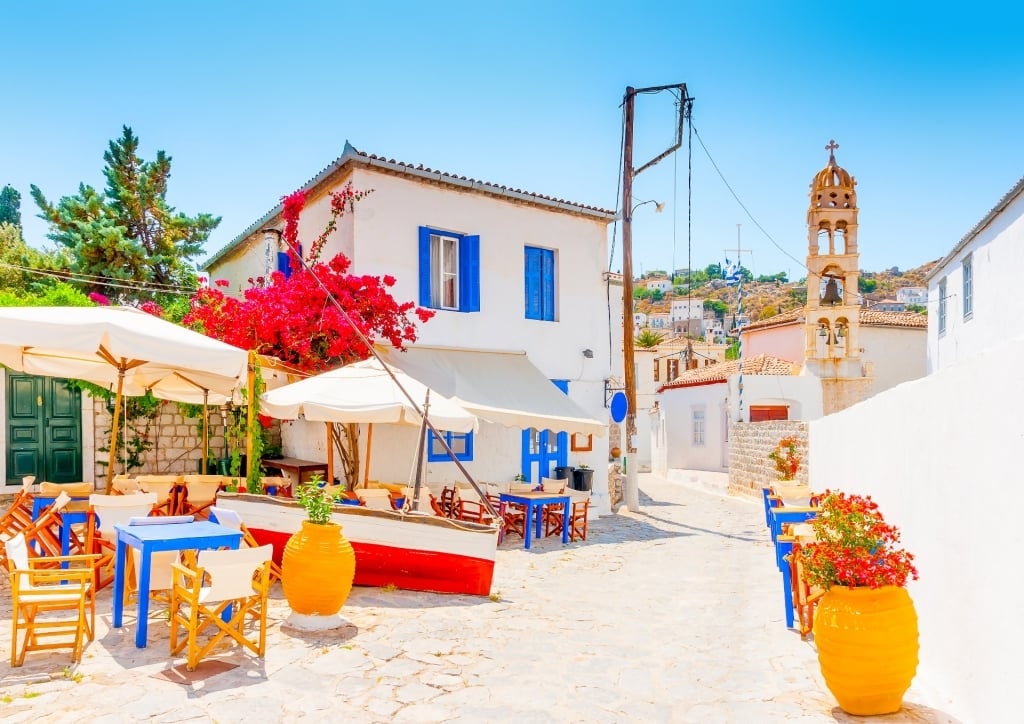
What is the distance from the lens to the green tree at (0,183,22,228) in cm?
6344

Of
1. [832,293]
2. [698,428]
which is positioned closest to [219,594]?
[832,293]

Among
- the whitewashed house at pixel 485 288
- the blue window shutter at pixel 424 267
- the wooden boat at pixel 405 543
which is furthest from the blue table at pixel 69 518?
the blue window shutter at pixel 424 267

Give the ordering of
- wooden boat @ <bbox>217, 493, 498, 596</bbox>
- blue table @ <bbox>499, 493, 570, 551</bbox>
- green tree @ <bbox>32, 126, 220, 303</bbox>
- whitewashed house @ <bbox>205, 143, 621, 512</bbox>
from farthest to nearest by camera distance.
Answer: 1. green tree @ <bbox>32, 126, 220, 303</bbox>
2. whitewashed house @ <bbox>205, 143, 621, 512</bbox>
3. blue table @ <bbox>499, 493, 570, 551</bbox>
4. wooden boat @ <bbox>217, 493, 498, 596</bbox>

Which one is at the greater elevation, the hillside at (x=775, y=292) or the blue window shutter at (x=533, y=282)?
the hillside at (x=775, y=292)

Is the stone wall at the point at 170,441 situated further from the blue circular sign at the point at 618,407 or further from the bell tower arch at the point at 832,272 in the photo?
the bell tower arch at the point at 832,272

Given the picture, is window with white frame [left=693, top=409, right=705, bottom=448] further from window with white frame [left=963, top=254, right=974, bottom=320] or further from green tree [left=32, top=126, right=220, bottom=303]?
green tree [left=32, top=126, right=220, bottom=303]

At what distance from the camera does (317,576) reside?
6.89 m

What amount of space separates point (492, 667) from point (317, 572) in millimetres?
1806

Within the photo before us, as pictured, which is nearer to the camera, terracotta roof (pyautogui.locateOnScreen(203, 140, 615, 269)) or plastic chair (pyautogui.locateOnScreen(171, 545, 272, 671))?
plastic chair (pyautogui.locateOnScreen(171, 545, 272, 671))

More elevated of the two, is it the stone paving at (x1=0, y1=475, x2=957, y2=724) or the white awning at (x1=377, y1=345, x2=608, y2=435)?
the white awning at (x1=377, y1=345, x2=608, y2=435)

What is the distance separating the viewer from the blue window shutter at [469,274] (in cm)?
1505

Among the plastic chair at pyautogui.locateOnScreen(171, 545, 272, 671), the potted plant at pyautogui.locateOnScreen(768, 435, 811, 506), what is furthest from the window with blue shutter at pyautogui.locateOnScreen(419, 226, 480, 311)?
the plastic chair at pyautogui.locateOnScreen(171, 545, 272, 671)

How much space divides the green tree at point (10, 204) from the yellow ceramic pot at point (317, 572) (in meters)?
68.4

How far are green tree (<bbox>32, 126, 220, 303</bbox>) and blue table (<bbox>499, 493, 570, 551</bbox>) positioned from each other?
1953cm
